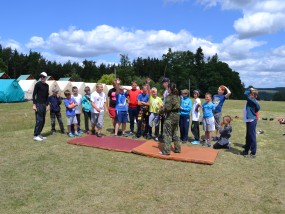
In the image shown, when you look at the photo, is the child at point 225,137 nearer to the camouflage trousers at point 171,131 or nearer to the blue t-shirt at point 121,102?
the camouflage trousers at point 171,131

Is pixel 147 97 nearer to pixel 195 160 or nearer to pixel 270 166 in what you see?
pixel 195 160

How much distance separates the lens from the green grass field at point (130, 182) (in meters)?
4.86

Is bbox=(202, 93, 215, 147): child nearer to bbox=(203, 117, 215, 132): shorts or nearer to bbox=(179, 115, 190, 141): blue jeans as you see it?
bbox=(203, 117, 215, 132): shorts

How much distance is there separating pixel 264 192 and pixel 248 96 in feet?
10.4

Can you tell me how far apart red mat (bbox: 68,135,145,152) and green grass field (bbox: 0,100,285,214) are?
337 mm

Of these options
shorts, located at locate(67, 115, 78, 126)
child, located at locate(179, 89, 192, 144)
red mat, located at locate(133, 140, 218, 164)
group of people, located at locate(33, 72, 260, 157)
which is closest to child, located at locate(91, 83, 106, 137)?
group of people, located at locate(33, 72, 260, 157)

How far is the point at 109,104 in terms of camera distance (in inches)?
431

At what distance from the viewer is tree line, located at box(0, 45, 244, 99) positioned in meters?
77.4

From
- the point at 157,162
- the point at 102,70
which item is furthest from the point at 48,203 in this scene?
the point at 102,70

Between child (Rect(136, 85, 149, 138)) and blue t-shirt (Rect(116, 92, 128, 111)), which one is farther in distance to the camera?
blue t-shirt (Rect(116, 92, 128, 111))

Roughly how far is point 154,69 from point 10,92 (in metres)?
61.2

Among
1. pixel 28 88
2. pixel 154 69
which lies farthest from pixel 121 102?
pixel 154 69

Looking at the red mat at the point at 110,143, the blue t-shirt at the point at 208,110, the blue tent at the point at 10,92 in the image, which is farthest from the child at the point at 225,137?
the blue tent at the point at 10,92

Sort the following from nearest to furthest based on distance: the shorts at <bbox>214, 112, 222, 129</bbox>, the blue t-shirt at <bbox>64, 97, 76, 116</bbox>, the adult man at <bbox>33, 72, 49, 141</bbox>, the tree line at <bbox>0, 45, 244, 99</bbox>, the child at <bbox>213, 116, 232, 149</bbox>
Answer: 1. the child at <bbox>213, 116, 232, 149</bbox>
2. the adult man at <bbox>33, 72, 49, 141</bbox>
3. the shorts at <bbox>214, 112, 222, 129</bbox>
4. the blue t-shirt at <bbox>64, 97, 76, 116</bbox>
5. the tree line at <bbox>0, 45, 244, 99</bbox>
